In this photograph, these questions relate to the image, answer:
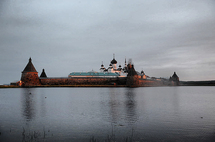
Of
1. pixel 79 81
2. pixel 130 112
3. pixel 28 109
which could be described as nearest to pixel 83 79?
pixel 79 81

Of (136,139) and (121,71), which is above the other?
(121,71)

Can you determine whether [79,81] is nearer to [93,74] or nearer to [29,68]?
[93,74]

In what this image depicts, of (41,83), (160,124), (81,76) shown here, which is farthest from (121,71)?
(160,124)

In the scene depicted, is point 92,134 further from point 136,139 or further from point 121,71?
point 121,71

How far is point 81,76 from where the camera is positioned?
70125 millimetres

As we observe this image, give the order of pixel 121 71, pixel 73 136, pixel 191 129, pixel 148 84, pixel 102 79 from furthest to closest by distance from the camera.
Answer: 1. pixel 121 71
2. pixel 148 84
3. pixel 102 79
4. pixel 191 129
5. pixel 73 136

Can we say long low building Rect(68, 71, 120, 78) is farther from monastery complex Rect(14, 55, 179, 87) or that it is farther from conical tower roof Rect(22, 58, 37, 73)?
conical tower roof Rect(22, 58, 37, 73)

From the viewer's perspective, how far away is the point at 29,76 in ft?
207

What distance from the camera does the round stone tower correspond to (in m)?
63.1

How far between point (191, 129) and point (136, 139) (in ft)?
8.97

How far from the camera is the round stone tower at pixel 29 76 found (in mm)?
63125

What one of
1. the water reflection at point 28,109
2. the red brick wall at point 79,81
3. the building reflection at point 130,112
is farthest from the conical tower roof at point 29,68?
the building reflection at point 130,112

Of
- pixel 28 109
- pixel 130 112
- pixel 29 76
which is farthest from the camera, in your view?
pixel 29 76

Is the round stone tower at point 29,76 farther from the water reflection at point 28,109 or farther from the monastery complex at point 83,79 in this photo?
the water reflection at point 28,109
